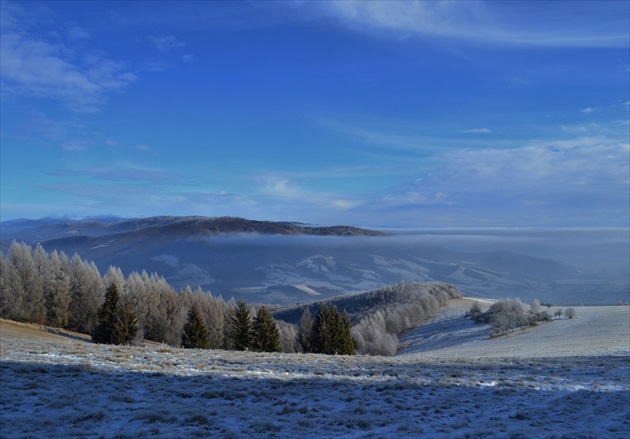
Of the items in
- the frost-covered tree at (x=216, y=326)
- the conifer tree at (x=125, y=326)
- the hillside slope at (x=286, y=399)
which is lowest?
the frost-covered tree at (x=216, y=326)

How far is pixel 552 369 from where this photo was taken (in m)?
21.2

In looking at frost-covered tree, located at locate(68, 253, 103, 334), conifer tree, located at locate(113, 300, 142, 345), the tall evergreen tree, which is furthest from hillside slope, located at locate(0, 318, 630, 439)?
frost-covered tree, located at locate(68, 253, 103, 334)

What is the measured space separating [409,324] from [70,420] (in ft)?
303

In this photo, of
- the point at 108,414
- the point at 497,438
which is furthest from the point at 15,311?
the point at 497,438

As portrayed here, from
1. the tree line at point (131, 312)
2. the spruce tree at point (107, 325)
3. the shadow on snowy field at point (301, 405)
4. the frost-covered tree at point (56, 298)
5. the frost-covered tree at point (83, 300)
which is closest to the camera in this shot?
the shadow on snowy field at point (301, 405)

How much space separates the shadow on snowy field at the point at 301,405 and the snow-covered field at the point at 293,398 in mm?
34

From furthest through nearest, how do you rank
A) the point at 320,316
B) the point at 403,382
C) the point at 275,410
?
1. the point at 320,316
2. the point at 403,382
3. the point at 275,410

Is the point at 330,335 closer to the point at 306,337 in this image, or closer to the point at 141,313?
the point at 306,337

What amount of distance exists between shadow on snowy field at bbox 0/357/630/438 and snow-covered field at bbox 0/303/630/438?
34 millimetres

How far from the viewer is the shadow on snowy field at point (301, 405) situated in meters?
9.83

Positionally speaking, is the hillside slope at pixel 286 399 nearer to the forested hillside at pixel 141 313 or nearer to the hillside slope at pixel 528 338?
the hillside slope at pixel 528 338

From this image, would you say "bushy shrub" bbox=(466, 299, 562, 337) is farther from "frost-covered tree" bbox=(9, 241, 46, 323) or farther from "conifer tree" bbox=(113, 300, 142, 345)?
"frost-covered tree" bbox=(9, 241, 46, 323)

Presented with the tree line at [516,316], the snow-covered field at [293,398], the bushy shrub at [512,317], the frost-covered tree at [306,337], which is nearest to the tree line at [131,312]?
the frost-covered tree at [306,337]

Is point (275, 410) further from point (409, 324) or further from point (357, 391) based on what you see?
point (409, 324)
